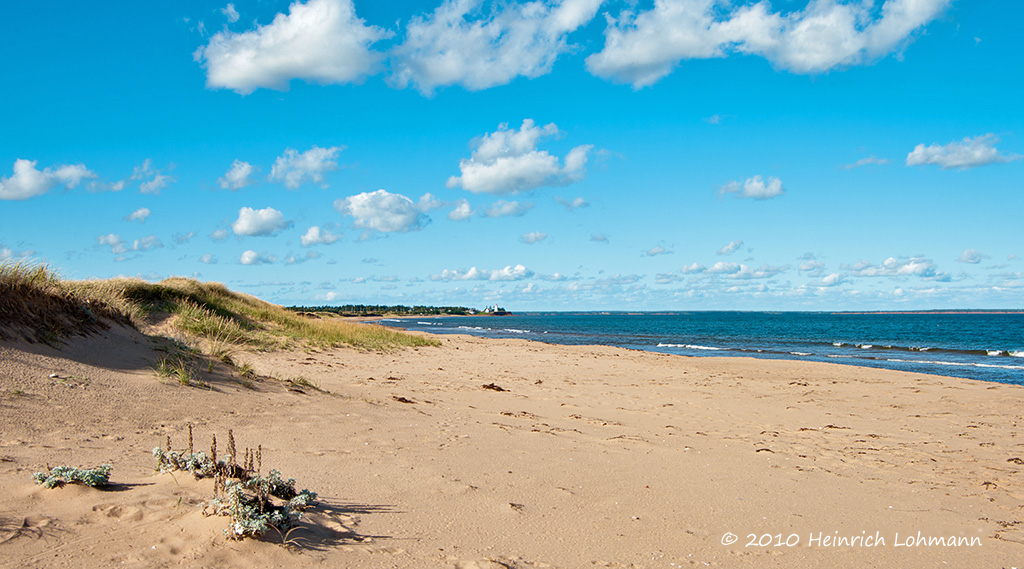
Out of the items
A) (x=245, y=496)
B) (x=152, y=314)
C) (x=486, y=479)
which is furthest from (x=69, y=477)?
(x=152, y=314)

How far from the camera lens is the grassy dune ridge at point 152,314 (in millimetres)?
7852

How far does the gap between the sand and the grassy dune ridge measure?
1.74 feet

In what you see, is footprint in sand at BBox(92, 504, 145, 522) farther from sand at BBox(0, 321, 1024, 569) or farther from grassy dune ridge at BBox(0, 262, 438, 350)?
grassy dune ridge at BBox(0, 262, 438, 350)

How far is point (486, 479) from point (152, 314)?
17253 mm

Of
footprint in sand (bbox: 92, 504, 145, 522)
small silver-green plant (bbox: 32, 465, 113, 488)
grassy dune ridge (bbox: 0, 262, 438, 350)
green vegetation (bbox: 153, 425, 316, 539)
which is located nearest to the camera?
green vegetation (bbox: 153, 425, 316, 539)

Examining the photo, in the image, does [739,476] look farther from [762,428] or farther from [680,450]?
[762,428]

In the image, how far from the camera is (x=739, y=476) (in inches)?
246

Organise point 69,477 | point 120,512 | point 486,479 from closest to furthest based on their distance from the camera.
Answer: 1. point 120,512
2. point 69,477
3. point 486,479

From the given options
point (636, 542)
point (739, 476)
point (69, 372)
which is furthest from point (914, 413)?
point (69, 372)

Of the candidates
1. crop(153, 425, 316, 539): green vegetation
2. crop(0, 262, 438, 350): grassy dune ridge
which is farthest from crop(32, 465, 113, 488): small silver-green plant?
crop(0, 262, 438, 350): grassy dune ridge

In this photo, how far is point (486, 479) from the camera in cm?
539

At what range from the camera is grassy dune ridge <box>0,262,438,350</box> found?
309 inches

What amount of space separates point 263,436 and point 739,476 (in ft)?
17.0

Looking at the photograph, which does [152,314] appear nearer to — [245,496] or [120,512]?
[120,512]
